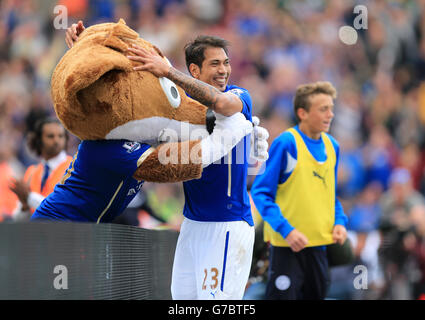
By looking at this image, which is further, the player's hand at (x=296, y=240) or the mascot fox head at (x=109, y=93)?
the player's hand at (x=296, y=240)

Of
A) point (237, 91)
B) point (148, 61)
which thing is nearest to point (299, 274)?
point (237, 91)

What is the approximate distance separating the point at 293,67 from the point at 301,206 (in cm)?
535

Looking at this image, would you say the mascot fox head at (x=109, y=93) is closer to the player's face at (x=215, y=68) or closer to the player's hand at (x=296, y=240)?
the player's face at (x=215, y=68)

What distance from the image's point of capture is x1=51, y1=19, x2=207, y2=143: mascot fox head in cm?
327

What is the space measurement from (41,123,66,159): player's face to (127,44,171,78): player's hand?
2.72 meters

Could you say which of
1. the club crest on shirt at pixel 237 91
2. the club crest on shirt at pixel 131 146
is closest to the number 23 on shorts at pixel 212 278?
the club crest on shirt at pixel 131 146

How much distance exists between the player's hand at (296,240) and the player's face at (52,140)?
2.34 m

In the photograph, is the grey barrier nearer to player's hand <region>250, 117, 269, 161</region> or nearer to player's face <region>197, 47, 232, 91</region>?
player's hand <region>250, 117, 269, 161</region>

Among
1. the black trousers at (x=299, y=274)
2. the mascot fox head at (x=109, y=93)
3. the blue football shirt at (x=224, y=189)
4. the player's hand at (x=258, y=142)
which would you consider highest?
the mascot fox head at (x=109, y=93)

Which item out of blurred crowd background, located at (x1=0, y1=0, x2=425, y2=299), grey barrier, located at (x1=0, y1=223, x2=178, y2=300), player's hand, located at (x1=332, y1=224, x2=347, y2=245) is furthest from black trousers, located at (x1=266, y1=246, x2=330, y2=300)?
blurred crowd background, located at (x1=0, y1=0, x2=425, y2=299)

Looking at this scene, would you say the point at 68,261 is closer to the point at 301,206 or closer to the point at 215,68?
the point at 215,68

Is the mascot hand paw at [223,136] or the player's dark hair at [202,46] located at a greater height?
the player's dark hair at [202,46]

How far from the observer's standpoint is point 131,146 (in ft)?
11.3

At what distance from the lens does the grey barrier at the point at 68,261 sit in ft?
9.03
